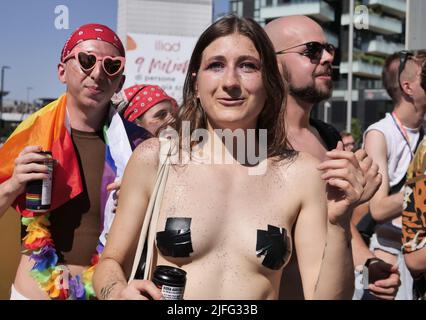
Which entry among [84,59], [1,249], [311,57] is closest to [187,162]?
[84,59]

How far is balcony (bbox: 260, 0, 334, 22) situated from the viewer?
26.9m

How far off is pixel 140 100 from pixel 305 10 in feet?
86.5

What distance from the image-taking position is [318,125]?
9.18ft

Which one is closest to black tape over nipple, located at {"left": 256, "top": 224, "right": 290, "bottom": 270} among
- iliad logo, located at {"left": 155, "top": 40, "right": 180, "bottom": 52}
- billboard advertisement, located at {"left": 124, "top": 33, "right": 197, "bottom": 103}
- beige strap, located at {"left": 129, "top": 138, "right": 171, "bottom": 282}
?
beige strap, located at {"left": 129, "top": 138, "right": 171, "bottom": 282}

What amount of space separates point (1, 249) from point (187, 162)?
141 centimetres

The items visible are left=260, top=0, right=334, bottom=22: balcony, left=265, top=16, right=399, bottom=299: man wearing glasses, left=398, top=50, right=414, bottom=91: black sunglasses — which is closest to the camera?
left=265, top=16, right=399, bottom=299: man wearing glasses

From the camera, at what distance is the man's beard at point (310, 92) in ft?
8.58

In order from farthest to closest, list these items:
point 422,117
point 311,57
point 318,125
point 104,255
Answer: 1. point 422,117
2. point 318,125
3. point 311,57
4. point 104,255

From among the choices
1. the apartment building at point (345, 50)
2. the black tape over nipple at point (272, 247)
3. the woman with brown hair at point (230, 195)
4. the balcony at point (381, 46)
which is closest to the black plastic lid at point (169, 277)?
the woman with brown hair at point (230, 195)

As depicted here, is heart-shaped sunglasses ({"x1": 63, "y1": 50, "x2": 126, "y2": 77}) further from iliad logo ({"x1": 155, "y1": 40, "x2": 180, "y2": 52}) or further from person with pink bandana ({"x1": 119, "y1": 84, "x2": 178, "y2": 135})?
iliad logo ({"x1": 155, "y1": 40, "x2": 180, "y2": 52})

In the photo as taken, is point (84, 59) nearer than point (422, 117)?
Yes

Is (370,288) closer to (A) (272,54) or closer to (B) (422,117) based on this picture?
(A) (272,54)
